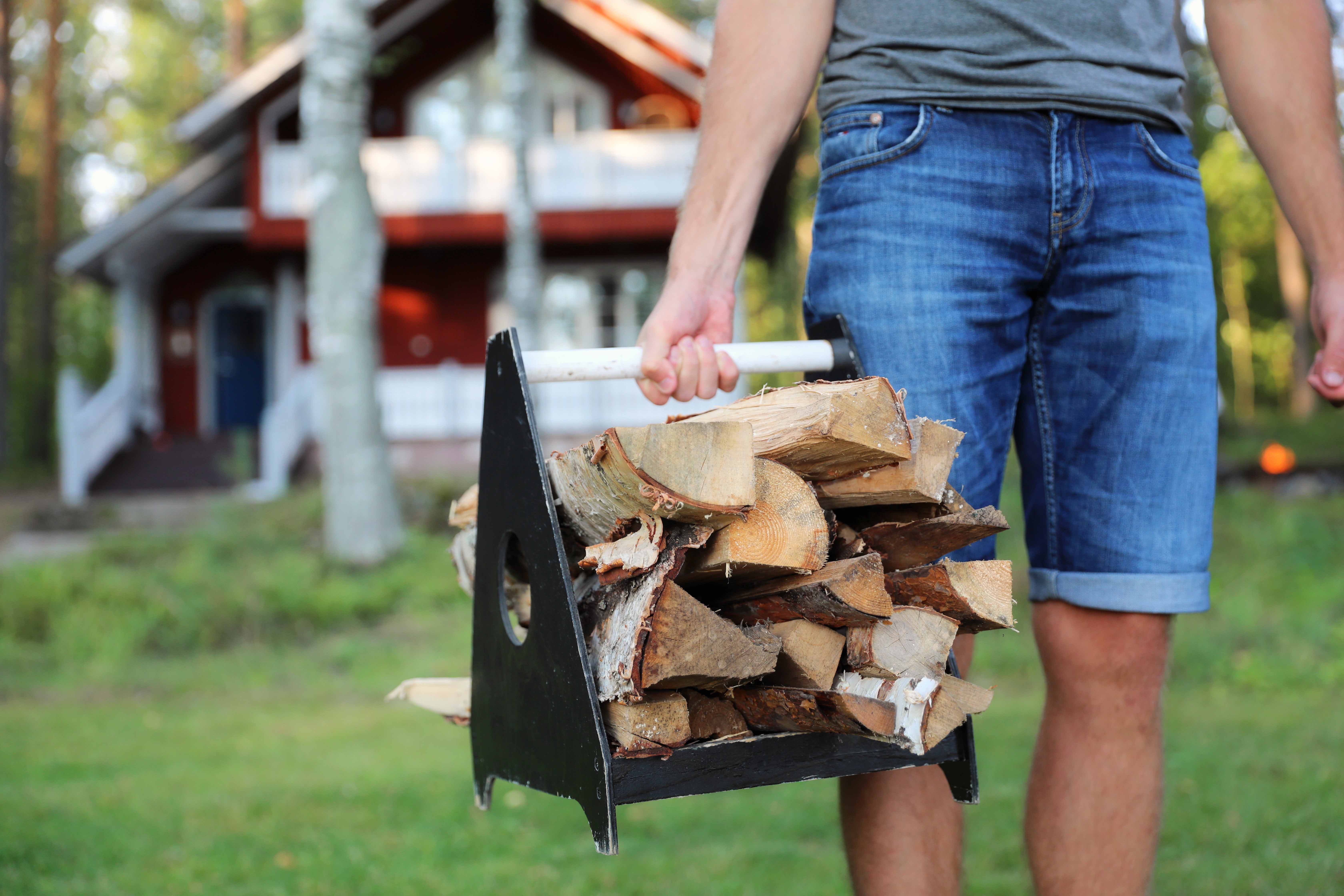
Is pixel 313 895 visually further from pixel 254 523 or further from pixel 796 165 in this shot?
pixel 796 165

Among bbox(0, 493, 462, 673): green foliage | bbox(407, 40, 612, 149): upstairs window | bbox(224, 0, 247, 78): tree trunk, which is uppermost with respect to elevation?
bbox(224, 0, 247, 78): tree trunk

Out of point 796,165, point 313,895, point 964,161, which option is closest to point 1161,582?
point 964,161

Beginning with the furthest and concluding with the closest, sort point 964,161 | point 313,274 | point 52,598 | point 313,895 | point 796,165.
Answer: point 796,165 → point 313,274 → point 52,598 → point 313,895 → point 964,161

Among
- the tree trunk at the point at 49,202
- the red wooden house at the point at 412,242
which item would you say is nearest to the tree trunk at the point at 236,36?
the tree trunk at the point at 49,202

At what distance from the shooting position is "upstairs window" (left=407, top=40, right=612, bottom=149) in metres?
14.9

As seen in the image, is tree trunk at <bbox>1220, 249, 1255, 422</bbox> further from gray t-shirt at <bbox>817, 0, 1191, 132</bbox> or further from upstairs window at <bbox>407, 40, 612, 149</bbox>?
gray t-shirt at <bbox>817, 0, 1191, 132</bbox>

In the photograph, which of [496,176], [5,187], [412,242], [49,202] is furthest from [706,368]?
[49,202]

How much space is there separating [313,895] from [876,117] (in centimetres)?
224

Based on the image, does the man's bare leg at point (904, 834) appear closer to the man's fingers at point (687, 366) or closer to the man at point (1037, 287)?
the man at point (1037, 287)

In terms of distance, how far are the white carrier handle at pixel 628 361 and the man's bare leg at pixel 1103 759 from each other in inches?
21.6

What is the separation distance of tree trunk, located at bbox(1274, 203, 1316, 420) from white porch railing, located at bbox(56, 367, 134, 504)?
18.2 meters

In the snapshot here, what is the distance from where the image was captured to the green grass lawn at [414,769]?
9.37 feet

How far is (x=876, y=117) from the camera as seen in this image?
1558 millimetres

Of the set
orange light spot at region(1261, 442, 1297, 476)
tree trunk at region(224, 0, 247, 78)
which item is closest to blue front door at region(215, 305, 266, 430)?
tree trunk at region(224, 0, 247, 78)
